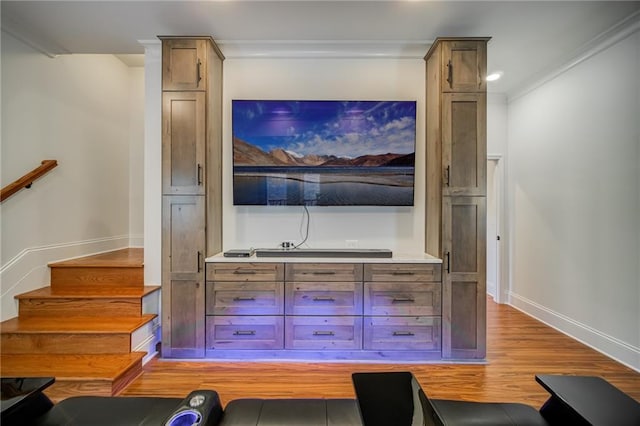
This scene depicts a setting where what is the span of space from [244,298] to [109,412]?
126 cm

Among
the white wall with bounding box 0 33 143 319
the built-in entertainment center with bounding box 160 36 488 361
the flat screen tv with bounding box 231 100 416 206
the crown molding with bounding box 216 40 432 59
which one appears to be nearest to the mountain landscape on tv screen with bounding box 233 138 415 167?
the flat screen tv with bounding box 231 100 416 206

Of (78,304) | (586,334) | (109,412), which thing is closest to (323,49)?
(109,412)

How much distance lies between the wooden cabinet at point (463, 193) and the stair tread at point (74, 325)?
2.68 m

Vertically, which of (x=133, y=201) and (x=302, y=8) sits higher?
(x=302, y=8)

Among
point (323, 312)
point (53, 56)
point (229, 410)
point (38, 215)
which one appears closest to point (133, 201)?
point (38, 215)

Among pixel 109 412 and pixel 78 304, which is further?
pixel 78 304

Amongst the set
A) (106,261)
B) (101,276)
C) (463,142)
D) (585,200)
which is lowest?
(101,276)

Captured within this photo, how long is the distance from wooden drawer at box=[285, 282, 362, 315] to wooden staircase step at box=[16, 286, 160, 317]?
133 centimetres

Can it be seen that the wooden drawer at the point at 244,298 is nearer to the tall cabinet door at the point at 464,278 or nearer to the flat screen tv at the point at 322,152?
the flat screen tv at the point at 322,152

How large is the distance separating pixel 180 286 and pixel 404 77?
117 inches

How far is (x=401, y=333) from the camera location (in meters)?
2.54

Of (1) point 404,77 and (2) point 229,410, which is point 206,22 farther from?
(2) point 229,410

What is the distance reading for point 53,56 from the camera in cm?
296

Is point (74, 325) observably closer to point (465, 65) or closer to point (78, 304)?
point (78, 304)
